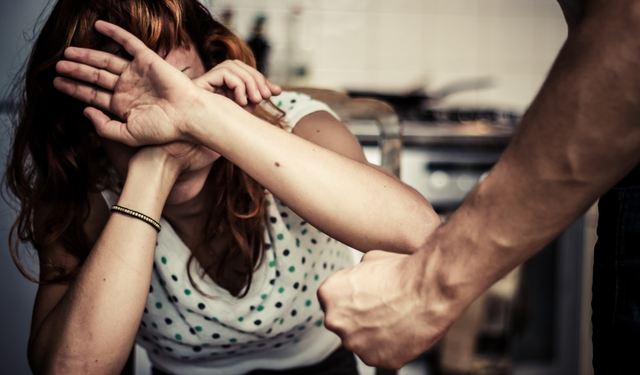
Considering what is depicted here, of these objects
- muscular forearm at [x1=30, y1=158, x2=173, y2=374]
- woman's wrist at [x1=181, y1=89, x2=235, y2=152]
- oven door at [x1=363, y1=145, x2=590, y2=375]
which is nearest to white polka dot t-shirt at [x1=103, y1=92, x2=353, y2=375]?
muscular forearm at [x1=30, y1=158, x2=173, y2=374]

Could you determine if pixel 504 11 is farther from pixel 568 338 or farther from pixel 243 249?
pixel 243 249

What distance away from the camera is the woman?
584 millimetres

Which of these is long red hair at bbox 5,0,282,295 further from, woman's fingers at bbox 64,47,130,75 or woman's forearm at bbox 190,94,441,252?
woman's forearm at bbox 190,94,441,252

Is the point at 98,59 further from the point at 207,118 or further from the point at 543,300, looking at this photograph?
the point at 543,300

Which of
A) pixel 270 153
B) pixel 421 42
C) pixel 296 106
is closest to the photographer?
pixel 270 153

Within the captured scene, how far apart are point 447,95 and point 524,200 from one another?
5.71 feet

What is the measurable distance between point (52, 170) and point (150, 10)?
281 mm

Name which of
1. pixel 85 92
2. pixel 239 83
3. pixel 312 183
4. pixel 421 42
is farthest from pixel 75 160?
pixel 421 42

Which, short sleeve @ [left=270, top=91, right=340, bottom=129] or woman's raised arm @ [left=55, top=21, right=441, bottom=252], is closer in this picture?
woman's raised arm @ [left=55, top=21, right=441, bottom=252]

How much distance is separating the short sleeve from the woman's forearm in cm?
26

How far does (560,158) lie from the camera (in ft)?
1.21

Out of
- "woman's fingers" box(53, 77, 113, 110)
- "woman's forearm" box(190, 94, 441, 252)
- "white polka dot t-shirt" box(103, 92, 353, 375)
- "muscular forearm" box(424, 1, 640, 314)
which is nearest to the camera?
"muscular forearm" box(424, 1, 640, 314)

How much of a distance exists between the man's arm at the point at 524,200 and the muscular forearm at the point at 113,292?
29cm

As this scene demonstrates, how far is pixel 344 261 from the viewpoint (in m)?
1.04
